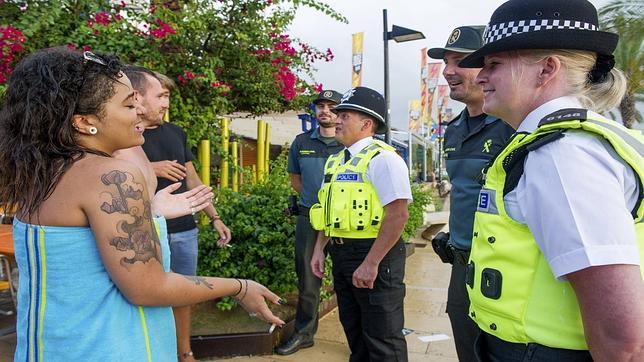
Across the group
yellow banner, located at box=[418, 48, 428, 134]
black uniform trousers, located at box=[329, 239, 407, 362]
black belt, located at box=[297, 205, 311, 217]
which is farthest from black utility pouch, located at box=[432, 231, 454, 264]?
yellow banner, located at box=[418, 48, 428, 134]

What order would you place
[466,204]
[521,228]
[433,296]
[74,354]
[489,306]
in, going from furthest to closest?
[433,296] < [466,204] < [74,354] < [489,306] < [521,228]

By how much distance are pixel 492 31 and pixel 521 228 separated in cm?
58

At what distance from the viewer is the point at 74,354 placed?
4.67 feet

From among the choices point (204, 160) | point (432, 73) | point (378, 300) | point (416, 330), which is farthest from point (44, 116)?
point (432, 73)

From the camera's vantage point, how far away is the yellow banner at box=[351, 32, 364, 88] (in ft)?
45.7

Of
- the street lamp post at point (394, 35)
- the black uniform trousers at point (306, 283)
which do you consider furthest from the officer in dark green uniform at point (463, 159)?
the street lamp post at point (394, 35)

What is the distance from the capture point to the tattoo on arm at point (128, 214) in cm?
137

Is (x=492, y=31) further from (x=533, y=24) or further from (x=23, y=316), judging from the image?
(x=23, y=316)

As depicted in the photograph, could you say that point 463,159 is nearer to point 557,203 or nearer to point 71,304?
point 557,203

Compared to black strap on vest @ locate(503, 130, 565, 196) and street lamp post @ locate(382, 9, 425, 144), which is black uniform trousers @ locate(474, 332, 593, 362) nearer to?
black strap on vest @ locate(503, 130, 565, 196)

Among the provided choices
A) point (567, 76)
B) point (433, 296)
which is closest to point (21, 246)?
point (567, 76)

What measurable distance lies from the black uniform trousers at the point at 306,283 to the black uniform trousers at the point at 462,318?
1.74 metres

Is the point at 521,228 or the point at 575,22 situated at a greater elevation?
the point at 575,22

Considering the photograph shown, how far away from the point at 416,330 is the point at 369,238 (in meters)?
1.92
